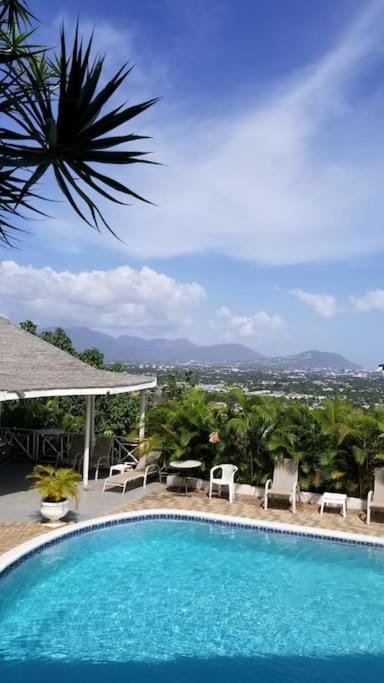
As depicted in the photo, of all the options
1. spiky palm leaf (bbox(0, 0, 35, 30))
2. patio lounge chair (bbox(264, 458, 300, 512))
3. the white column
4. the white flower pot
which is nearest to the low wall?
patio lounge chair (bbox(264, 458, 300, 512))

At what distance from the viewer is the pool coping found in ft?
29.7

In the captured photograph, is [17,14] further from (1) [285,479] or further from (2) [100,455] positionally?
(2) [100,455]

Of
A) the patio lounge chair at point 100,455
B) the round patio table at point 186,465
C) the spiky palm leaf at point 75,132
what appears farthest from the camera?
the patio lounge chair at point 100,455

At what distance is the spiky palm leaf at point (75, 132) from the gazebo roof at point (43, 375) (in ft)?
25.0

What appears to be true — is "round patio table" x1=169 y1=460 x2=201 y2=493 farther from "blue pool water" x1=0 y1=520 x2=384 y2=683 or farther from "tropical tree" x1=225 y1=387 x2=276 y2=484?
"blue pool water" x1=0 y1=520 x2=384 y2=683

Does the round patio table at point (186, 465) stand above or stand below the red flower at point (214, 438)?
below

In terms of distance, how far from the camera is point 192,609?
761 cm

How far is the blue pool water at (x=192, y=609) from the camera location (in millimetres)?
6207

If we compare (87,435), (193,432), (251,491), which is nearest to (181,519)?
(251,491)

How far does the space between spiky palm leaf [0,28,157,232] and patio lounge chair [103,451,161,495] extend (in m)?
9.10

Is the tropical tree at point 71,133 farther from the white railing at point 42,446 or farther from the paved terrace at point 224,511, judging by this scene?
the white railing at point 42,446

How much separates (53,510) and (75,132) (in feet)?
24.8

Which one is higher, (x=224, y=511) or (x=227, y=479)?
(x=227, y=479)

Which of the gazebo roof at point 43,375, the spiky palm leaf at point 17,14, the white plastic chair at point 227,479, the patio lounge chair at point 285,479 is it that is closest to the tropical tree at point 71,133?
the spiky palm leaf at point 17,14
